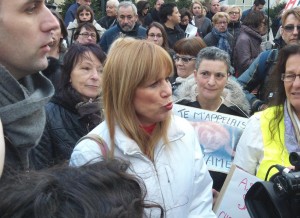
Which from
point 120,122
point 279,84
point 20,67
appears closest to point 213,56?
point 279,84

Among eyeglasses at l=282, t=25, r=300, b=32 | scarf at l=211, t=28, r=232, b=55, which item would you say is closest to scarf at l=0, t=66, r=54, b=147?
eyeglasses at l=282, t=25, r=300, b=32

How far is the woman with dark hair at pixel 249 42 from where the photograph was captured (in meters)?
6.36

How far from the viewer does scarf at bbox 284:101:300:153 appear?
8.43 feet

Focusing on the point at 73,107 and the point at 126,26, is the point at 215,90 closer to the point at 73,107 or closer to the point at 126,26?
the point at 73,107

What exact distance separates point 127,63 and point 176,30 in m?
5.77

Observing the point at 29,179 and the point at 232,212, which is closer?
the point at 29,179

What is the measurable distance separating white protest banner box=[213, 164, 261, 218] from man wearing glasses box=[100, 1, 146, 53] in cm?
459

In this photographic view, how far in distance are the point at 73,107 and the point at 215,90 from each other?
105cm

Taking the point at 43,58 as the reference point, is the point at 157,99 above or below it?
below

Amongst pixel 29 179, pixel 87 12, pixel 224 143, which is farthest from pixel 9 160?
pixel 87 12

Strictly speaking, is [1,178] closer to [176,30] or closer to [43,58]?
[43,58]

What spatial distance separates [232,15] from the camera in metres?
8.76

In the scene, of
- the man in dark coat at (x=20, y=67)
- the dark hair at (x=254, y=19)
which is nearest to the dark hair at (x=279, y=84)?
the man in dark coat at (x=20, y=67)

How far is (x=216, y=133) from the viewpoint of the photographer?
3.12m
